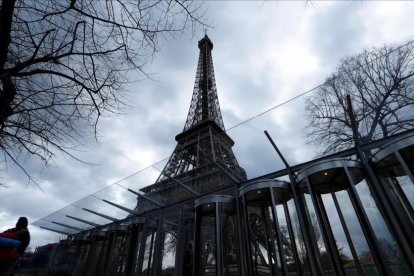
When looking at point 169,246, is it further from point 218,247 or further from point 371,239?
point 371,239

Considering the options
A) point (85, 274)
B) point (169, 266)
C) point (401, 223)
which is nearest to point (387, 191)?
point (401, 223)

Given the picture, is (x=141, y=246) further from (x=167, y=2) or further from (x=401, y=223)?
(x=167, y=2)

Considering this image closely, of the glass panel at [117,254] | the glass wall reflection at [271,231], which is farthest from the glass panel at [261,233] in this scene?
the glass panel at [117,254]

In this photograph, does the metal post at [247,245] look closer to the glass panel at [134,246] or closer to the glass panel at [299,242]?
the glass panel at [299,242]

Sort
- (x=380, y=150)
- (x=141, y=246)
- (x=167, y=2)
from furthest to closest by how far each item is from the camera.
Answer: (x=141, y=246)
(x=380, y=150)
(x=167, y=2)

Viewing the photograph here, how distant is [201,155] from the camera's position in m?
8.12

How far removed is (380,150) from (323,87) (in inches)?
63.2

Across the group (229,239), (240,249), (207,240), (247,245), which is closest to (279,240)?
(247,245)

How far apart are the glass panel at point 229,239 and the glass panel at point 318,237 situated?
177cm

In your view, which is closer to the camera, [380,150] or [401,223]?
[401,223]

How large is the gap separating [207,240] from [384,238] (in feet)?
11.8

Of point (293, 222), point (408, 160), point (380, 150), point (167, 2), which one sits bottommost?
point (293, 222)

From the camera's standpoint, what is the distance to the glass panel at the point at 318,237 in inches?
165

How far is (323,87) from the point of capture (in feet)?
15.9
